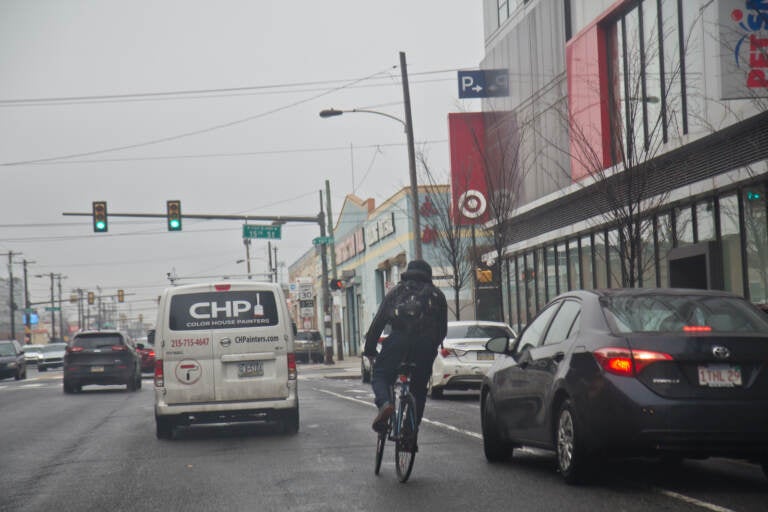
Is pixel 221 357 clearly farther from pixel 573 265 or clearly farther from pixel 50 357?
pixel 50 357

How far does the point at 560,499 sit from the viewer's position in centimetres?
813

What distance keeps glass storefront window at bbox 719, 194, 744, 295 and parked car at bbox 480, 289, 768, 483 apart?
12.1 metres

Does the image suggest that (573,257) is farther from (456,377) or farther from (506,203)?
(456,377)

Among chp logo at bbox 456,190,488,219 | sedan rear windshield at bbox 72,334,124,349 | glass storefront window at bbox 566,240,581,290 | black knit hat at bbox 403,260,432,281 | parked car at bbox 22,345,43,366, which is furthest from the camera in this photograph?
parked car at bbox 22,345,43,366

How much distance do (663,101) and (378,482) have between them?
13.3m

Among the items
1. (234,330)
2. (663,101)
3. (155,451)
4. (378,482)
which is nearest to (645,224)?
(663,101)

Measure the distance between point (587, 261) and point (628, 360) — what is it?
21615 mm

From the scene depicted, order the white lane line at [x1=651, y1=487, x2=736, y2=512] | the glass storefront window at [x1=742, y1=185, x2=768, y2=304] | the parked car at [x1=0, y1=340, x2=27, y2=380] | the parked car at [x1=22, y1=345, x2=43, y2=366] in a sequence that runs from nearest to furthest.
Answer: the white lane line at [x1=651, y1=487, x2=736, y2=512]
the glass storefront window at [x1=742, y1=185, x2=768, y2=304]
the parked car at [x1=0, y1=340, x2=27, y2=380]
the parked car at [x1=22, y1=345, x2=43, y2=366]

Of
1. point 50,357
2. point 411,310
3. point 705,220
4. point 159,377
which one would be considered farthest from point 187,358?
point 50,357

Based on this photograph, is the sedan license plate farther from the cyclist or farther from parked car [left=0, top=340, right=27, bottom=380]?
parked car [left=0, top=340, right=27, bottom=380]

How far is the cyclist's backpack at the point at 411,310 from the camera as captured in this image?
9.75 m

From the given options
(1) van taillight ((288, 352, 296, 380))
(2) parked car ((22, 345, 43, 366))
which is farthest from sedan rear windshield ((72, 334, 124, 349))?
(2) parked car ((22, 345, 43, 366))

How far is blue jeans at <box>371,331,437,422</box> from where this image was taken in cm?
974

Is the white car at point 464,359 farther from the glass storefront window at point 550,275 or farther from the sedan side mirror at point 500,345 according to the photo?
the glass storefront window at point 550,275
